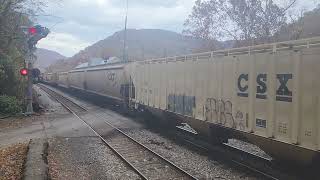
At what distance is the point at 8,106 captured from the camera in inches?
1005

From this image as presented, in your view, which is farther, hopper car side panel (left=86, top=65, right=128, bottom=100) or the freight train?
hopper car side panel (left=86, top=65, right=128, bottom=100)

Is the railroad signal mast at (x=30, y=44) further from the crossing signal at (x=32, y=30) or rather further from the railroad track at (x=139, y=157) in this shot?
the railroad track at (x=139, y=157)

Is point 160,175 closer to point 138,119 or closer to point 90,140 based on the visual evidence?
point 90,140

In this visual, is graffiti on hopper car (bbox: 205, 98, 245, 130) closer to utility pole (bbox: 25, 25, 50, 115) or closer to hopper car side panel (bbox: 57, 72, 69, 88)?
utility pole (bbox: 25, 25, 50, 115)

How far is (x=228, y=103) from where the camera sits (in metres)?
11.6

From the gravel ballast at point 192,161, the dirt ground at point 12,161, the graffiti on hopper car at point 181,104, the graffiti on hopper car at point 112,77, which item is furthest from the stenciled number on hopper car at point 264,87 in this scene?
the graffiti on hopper car at point 112,77

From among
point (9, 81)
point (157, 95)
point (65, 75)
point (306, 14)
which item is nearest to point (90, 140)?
point (157, 95)

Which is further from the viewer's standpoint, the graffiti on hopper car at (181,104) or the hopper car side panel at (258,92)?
the graffiti on hopper car at (181,104)

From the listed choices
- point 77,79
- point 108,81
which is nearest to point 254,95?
point 108,81

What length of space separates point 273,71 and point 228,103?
2.32 metres

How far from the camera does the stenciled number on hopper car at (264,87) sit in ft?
29.7

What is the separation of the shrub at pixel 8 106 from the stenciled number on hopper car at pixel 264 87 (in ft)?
59.8

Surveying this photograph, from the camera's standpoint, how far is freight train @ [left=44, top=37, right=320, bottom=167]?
854 cm

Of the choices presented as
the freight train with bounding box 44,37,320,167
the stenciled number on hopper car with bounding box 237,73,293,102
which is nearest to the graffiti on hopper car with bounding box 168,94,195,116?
the freight train with bounding box 44,37,320,167
